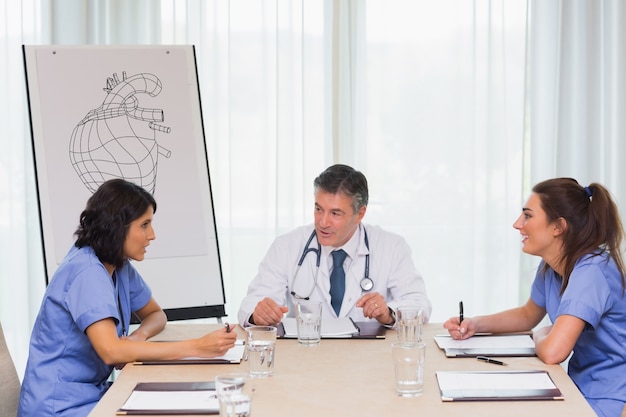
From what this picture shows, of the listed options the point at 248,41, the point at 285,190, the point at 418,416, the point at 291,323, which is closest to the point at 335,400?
the point at 418,416

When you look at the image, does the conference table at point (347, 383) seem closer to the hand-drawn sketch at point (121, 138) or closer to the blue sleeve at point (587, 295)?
the blue sleeve at point (587, 295)

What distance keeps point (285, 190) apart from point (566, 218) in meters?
2.08

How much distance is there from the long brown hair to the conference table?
421 mm

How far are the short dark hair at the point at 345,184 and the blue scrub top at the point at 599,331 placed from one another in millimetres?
923

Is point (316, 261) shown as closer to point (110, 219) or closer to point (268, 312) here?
point (268, 312)

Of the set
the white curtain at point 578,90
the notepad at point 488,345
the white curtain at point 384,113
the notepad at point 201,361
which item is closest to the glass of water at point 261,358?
the notepad at point 201,361

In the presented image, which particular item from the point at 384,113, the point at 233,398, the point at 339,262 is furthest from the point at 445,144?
the point at 233,398

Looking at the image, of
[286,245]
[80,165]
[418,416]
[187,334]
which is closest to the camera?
[418,416]

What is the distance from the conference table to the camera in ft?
6.45

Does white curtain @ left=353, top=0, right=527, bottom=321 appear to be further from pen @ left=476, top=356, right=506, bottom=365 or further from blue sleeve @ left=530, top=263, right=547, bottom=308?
pen @ left=476, top=356, right=506, bottom=365

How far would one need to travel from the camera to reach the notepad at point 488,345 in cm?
251

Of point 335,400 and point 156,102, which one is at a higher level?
point 156,102

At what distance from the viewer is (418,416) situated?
6.30 ft

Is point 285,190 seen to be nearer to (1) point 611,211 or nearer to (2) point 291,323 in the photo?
(2) point 291,323
